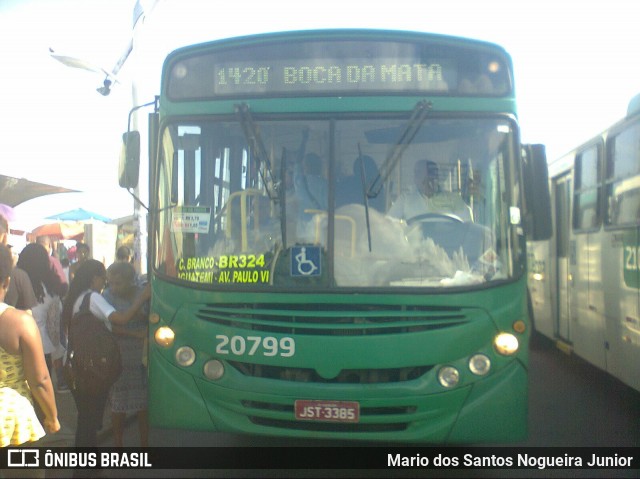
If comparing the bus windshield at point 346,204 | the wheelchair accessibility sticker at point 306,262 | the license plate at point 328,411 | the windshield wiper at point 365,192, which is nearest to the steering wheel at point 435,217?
the bus windshield at point 346,204

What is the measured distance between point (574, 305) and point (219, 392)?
614cm

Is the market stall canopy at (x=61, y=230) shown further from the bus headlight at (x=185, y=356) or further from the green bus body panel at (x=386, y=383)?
the green bus body panel at (x=386, y=383)

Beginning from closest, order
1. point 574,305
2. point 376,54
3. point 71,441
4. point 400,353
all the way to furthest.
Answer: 1. point 400,353
2. point 376,54
3. point 71,441
4. point 574,305

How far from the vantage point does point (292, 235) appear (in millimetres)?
5645

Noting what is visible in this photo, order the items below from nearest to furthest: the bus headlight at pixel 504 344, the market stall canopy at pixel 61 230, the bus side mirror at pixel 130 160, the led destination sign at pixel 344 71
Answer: the bus headlight at pixel 504 344, the led destination sign at pixel 344 71, the bus side mirror at pixel 130 160, the market stall canopy at pixel 61 230

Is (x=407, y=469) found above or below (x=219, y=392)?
below

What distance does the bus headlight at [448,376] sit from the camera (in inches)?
216

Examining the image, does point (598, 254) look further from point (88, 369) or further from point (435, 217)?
point (88, 369)

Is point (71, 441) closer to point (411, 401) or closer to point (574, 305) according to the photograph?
point (411, 401)

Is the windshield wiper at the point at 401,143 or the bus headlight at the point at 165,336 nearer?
the windshield wiper at the point at 401,143

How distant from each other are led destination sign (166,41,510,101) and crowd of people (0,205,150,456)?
169cm

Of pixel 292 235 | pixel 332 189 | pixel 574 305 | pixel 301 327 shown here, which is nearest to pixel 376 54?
pixel 332 189

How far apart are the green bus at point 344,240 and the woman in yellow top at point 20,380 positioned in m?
1.67

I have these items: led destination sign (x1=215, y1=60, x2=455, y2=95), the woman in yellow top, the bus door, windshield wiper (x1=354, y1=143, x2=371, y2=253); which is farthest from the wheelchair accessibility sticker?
the bus door
